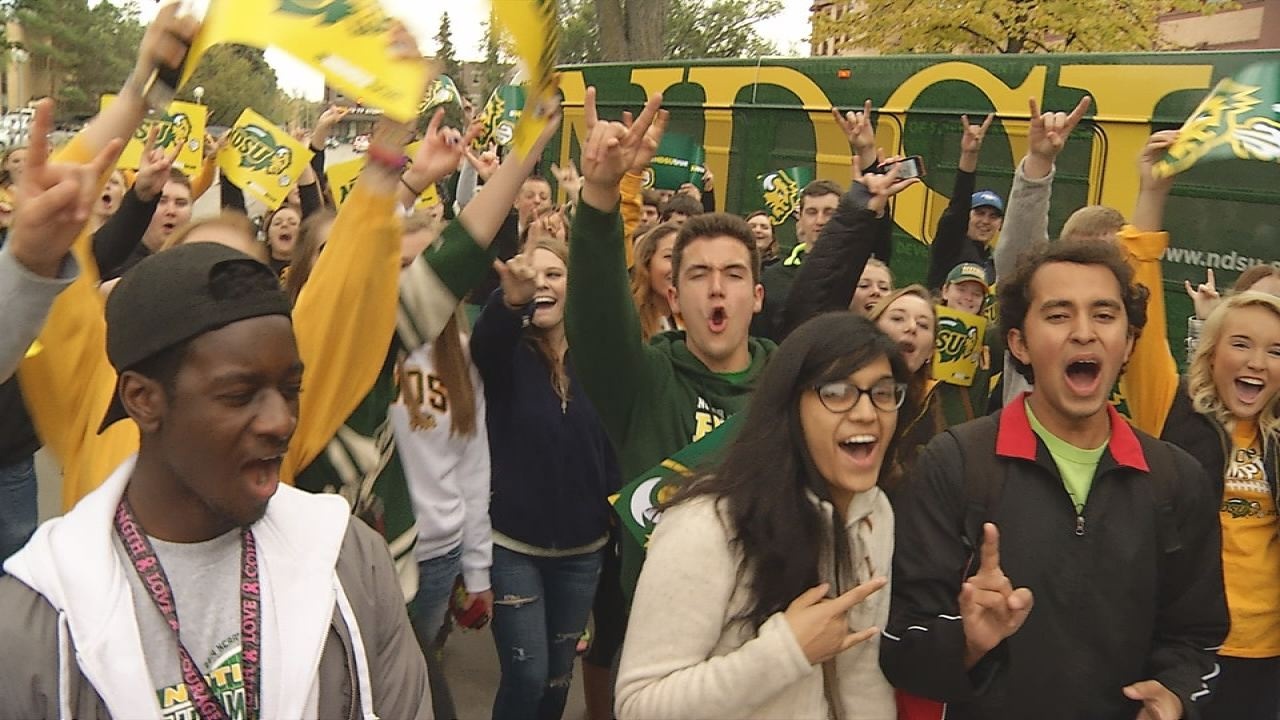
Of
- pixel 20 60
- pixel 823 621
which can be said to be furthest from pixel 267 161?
pixel 20 60

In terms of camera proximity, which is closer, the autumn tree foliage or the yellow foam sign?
the yellow foam sign

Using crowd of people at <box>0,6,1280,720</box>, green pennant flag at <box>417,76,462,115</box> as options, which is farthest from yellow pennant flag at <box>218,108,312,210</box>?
crowd of people at <box>0,6,1280,720</box>

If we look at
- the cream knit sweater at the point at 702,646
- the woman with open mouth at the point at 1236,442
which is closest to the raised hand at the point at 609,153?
the cream knit sweater at the point at 702,646

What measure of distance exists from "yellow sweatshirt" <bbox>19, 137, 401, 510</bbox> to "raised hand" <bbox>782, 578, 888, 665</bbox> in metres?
0.96

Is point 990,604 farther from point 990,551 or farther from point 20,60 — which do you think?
point 20,60

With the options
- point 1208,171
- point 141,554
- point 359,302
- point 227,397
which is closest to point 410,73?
point 359,302

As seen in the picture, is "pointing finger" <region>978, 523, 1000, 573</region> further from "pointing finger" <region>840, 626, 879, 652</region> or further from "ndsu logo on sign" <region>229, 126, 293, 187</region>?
"ndsu logo on sign" <region>229, 126, 293, 187</region>

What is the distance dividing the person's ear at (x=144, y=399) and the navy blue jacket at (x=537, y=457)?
7.35 feet

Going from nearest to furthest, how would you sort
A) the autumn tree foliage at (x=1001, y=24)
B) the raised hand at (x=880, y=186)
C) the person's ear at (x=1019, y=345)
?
the person's ear at (x=1019, y=345)
the raised hand at (x=880, y=186)
the autumn tree foliage at (x=1001, y=24)

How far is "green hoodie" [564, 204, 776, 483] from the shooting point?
Result: 8.98 feet

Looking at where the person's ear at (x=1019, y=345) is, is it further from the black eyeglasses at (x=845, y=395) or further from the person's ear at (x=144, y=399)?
the person's ear at (x=144, y=399)

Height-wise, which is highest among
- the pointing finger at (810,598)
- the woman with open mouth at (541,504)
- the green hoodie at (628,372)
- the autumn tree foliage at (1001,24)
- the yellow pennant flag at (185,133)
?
the autumn tree foliage at (1001,24)

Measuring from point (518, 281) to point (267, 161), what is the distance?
3.33 metres

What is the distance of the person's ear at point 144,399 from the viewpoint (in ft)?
5.19
